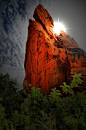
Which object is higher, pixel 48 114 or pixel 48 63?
pixel 48 63

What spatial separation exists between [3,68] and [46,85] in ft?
46.6

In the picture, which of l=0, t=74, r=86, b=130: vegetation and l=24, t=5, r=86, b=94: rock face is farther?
l=24, t=5, r=86, b=94: rock face

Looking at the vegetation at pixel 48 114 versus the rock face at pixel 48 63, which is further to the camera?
the rock face at pixel 48 63

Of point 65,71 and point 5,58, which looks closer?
point 65,71

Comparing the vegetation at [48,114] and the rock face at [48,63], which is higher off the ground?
the rock face at [48,63]

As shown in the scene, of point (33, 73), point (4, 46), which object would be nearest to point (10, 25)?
point (4, 46)

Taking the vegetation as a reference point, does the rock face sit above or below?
above

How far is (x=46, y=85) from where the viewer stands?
13.4ft

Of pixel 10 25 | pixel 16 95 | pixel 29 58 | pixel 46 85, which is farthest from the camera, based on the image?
pixel 10 25

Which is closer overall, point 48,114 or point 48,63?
point 48,114

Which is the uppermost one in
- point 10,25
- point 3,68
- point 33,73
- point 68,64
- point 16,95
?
point 10,25

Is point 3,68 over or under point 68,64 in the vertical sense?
over

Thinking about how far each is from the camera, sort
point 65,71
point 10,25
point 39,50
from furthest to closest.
Answer: 1. point 10,25
2. point 39,50
3. point 65,71

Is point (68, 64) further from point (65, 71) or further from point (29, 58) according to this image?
point (29, 58)
